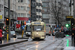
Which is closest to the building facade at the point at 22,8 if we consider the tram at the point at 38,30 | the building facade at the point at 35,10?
the building facade at the point at 35,10

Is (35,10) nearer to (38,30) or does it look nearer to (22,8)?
(22,8)

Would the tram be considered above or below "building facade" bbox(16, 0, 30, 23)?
below

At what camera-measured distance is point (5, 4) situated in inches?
2435

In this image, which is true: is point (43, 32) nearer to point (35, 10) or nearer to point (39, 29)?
point (39, 29)

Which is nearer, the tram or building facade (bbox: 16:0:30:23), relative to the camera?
→ the tram

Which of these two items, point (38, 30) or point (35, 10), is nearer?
point (38, 30)

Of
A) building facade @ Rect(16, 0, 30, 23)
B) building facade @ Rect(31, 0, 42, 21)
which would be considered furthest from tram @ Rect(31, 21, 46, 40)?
building facade @ Rect(31, 0, 42, 21)

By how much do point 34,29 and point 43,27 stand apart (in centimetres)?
138

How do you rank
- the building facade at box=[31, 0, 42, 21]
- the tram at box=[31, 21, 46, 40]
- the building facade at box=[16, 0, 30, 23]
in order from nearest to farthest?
the tram at box=[31, 21, 46, 40] → the building facade at box=[16, 0, 30, 23] → the building facade at box=[31, 0, 42, 21]

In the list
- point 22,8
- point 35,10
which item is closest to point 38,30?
point 22,8

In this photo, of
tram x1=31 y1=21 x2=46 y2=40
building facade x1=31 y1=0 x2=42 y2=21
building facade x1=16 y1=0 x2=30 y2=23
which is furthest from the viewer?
building facade x1=31 y1=0 x2=42 y2=21

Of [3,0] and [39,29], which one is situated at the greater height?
[3,0]

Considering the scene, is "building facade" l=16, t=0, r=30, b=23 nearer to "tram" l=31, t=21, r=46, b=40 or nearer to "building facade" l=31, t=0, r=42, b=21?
"building facade" l=31, t=0, r=42, b=21

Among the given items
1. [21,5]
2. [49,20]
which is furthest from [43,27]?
[49,20]
